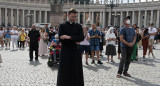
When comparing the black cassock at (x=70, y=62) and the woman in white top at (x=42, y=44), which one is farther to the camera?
the woman in white top at (x=42, y=44)

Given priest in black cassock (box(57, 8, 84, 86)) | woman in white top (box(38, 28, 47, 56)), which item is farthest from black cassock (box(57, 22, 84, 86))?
woman in white top (box(38, 28, 47, 56))

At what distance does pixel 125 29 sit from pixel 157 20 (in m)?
61.3

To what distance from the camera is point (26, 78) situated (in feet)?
28.1

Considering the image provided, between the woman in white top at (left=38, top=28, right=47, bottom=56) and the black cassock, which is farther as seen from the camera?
the woman in white top at (left=38, top=28, right=47, bottom=56)

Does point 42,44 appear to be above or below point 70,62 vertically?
below

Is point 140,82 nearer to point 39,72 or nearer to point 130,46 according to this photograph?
point 130,46

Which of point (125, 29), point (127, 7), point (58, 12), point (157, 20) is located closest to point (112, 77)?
point (125, 29)

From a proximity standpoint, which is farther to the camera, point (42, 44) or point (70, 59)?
point (42, 44)

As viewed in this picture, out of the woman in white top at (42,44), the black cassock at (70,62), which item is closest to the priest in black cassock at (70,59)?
the black cassock at (70,62)

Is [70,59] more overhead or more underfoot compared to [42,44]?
more overhead

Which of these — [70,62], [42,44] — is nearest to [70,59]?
[70,62]

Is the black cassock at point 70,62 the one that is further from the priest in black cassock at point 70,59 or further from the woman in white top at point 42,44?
the woman in white top at point 42,44

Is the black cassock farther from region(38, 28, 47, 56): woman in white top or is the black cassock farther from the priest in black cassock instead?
region(38, 28, 47, 56): woman in white top

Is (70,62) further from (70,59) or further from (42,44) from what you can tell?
(42,44)
